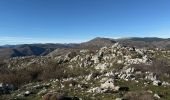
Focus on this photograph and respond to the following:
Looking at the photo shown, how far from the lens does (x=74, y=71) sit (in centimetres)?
9025

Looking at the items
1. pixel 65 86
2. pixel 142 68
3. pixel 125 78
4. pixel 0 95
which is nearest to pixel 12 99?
pixel 0 95

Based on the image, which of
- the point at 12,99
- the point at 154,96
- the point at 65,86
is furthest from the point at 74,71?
the point at 154,96

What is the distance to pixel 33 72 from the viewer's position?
101250 mm

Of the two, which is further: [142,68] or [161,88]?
[142,68]

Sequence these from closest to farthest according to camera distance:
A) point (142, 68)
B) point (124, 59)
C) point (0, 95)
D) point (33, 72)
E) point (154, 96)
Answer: point (154, 96) < point (0, 95) < point (142, 68) < point (124, 59) < point (33, 72)

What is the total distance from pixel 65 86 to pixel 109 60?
42.6m

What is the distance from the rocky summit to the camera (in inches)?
1529

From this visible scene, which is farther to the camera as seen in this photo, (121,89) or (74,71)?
(74,71)

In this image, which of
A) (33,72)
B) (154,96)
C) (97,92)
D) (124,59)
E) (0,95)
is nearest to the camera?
(154,96)

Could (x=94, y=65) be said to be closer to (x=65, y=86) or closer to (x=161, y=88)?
(x=65, y=86)

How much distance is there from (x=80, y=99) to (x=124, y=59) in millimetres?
51194

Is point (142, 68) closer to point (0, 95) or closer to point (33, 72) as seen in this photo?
point (0, 95)

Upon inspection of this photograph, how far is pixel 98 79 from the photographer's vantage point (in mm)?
54156

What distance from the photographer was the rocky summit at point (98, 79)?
1529 inches
